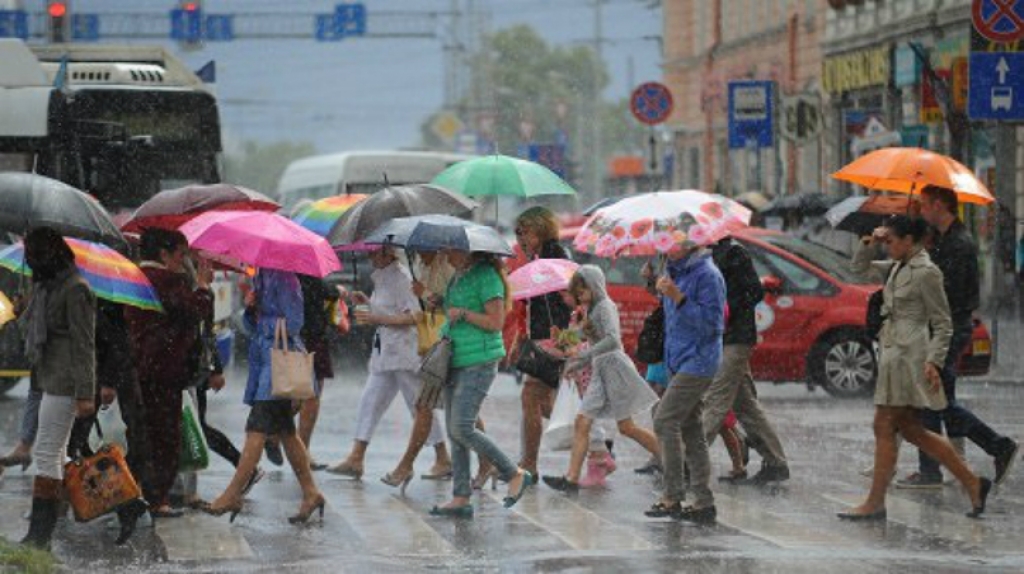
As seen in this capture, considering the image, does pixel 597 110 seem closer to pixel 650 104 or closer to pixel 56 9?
pixel 650 104

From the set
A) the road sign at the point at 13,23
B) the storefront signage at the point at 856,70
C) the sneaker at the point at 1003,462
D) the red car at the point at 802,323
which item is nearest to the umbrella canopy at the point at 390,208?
the sneaker at the point at 1003,462

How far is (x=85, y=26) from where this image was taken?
69.6 m

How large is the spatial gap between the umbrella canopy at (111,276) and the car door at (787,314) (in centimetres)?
1030

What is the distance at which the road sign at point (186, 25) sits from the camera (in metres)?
55.8

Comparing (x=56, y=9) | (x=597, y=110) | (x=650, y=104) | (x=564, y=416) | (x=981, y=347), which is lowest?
(x=597, y=110)

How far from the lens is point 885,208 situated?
1630 cm

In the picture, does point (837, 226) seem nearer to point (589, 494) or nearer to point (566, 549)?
point (589, 494)

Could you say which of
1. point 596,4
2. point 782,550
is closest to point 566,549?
point 782,550

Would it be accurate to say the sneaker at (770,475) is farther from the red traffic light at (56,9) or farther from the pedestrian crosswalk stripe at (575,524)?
the red traffic light at (56,9)

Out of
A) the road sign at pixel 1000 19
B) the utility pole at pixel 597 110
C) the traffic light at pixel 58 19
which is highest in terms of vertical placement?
the traffic light at pixel 58 19

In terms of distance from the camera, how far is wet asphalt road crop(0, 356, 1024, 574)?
11.7 metres

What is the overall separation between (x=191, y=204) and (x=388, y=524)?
239 centimetres

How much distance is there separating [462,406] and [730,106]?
22.2 m

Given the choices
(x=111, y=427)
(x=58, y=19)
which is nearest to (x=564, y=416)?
(x=111, y=427)
